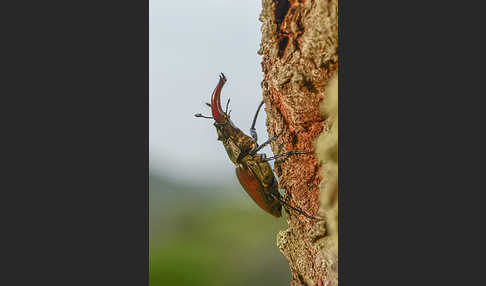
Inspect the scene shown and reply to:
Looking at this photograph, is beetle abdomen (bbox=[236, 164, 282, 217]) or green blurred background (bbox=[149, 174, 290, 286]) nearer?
green blurred background (bbox=[149, 174, 290, 286])

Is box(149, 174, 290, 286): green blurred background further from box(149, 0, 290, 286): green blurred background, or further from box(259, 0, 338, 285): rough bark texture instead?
box(259, 0, 338, 285): rough bark texture

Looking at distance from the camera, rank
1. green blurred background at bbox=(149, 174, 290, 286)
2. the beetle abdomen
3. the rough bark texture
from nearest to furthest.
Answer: the rough bark texture < green blurred background at bbox=(149, 174, 290, 286) < the beetle abdomen

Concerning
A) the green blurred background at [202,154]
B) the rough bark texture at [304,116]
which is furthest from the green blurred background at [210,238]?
the rough bark texture at [304,116]

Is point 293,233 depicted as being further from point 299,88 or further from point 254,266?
point 299,88

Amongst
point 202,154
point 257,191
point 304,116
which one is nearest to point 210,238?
point 257,191

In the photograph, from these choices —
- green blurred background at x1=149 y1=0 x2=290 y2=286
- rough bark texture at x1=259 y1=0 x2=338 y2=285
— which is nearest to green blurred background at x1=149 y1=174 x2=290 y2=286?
green blurred background at x1=149 y1=0 x2=290 y2=286

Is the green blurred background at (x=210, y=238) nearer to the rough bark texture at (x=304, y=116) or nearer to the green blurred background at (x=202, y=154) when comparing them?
the green blurred background at (x=202, y=154)

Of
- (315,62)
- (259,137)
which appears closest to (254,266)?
(259,137)
